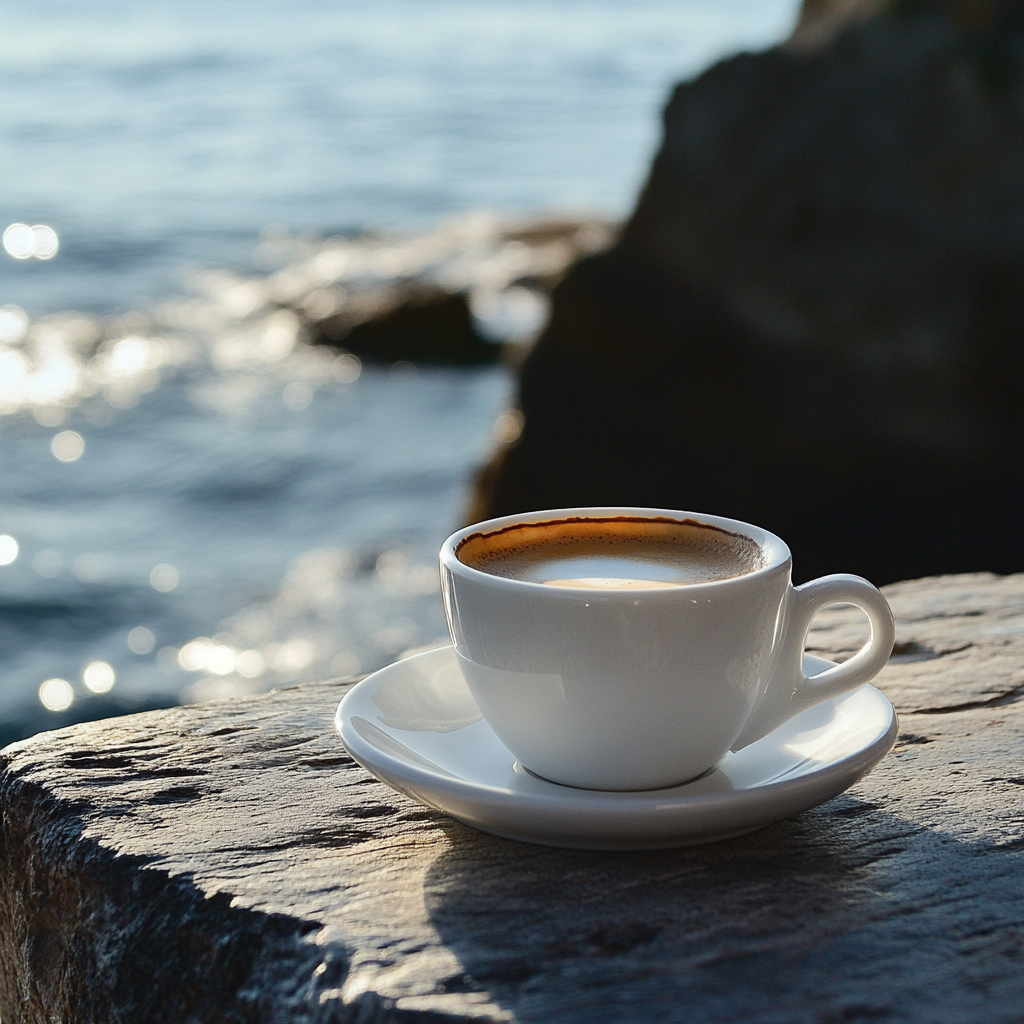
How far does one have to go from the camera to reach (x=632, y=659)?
114 cm

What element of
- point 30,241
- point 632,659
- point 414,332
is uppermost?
point 30,241

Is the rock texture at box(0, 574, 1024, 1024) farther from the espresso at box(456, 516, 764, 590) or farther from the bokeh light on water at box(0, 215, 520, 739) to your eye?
the bokeh light on water at box(0, 215, 520, 739)

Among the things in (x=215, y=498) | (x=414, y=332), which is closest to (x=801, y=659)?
(x=215, y=498)

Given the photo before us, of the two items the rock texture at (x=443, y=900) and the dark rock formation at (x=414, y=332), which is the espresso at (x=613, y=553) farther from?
the dark rock formation at (x=414, y=332)

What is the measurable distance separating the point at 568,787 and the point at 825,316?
438 centimetres

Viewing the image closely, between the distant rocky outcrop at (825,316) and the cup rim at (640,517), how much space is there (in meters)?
3.86

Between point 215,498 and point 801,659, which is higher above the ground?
point 801,659

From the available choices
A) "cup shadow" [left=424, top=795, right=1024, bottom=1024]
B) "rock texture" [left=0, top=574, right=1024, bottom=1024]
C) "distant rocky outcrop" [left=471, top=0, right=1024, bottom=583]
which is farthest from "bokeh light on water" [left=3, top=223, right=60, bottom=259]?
"cup shadow" [left=424, top=795, right=1024, bottom=1024]

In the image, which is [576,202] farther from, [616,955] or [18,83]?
[616,955]

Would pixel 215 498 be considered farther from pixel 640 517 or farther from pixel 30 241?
pixel 30 241

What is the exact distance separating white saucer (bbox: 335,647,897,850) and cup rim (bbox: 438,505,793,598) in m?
0.18

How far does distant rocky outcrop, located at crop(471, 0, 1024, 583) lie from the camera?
5.04 meters

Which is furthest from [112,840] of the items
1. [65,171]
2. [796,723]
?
[65,171]

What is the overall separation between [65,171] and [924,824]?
16806 mm
